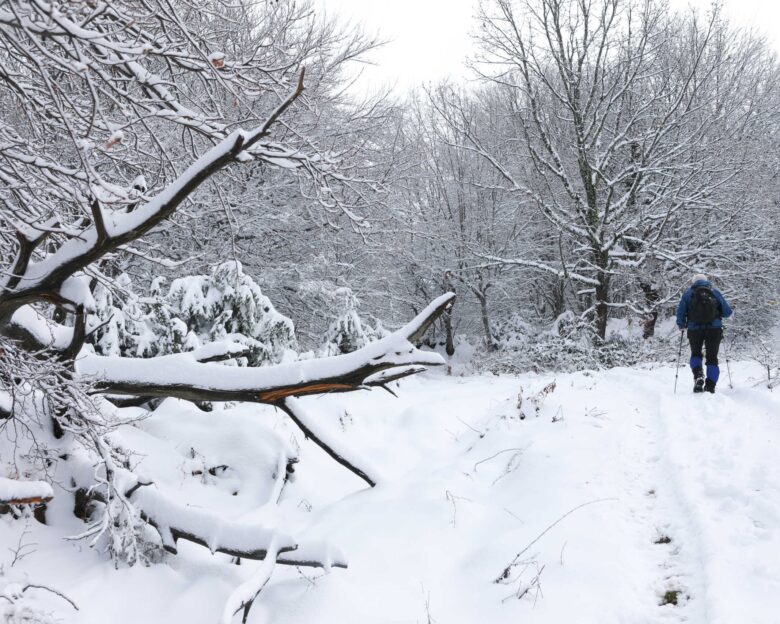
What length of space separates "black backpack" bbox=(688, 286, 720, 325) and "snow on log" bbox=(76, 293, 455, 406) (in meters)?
6.98

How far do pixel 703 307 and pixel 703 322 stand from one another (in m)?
0.24

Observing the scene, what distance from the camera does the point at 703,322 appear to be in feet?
27.6

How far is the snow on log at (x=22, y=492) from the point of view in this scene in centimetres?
263

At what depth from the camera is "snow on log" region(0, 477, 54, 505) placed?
263 centimetres

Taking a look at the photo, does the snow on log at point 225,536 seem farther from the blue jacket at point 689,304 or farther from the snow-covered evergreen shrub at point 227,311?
the blue jacket at point 689,304

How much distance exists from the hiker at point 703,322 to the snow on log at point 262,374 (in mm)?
6754

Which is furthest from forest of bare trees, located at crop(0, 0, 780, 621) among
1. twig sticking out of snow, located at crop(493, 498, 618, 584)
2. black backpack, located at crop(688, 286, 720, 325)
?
black backpack, located at crop(688, 286, 720, 325)

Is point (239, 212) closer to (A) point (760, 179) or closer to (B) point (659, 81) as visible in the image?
(B) point (659, 81)

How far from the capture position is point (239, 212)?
11.4 metres

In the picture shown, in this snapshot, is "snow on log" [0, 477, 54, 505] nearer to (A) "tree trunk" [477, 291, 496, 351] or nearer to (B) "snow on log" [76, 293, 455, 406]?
(B) "snow on log" [76, 293, 455, 406]

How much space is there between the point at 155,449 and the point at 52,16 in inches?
129

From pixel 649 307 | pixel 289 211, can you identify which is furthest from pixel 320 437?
pixel 649 307

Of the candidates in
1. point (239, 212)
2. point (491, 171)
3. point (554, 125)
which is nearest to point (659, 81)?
point (554, 125)

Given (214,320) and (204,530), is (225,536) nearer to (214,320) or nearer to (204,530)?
(204,530)
